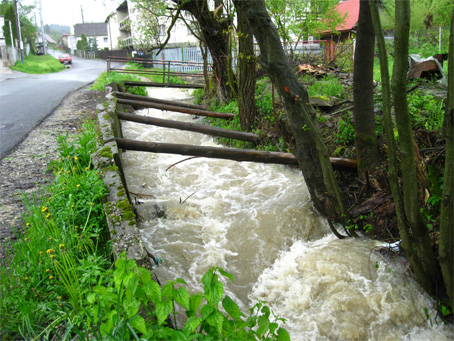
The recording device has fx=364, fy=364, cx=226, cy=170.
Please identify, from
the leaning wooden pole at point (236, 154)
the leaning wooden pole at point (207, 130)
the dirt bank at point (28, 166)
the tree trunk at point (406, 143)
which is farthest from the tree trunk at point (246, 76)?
the tree trunk at point (406, 143)

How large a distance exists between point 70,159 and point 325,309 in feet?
12.0

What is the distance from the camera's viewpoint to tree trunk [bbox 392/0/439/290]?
8.26ft

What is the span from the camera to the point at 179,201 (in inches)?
211

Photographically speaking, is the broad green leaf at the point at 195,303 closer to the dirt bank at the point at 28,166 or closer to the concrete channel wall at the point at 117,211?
the concrete channel wall at the point at 117,211

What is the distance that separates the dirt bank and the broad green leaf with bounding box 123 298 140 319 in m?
1.69

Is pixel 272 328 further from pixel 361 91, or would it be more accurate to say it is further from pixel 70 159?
pixel 70 159

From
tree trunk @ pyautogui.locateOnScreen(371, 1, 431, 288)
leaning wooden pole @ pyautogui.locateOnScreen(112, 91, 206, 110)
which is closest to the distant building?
leaning wooden pole @ pyautogui.locateOnScreen(112, 91, 206, 110)

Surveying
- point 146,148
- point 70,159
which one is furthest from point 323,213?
point 70,159

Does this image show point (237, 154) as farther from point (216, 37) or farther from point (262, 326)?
point (216, 37)

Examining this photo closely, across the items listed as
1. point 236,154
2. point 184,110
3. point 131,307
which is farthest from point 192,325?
point 184,110

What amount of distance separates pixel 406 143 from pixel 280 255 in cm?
193

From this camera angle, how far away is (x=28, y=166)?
523cm

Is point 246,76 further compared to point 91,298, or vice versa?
point 246,76

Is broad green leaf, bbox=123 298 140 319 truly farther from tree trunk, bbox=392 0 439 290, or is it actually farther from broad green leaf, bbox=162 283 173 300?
tree trunk, bbox=392 0 439 290
